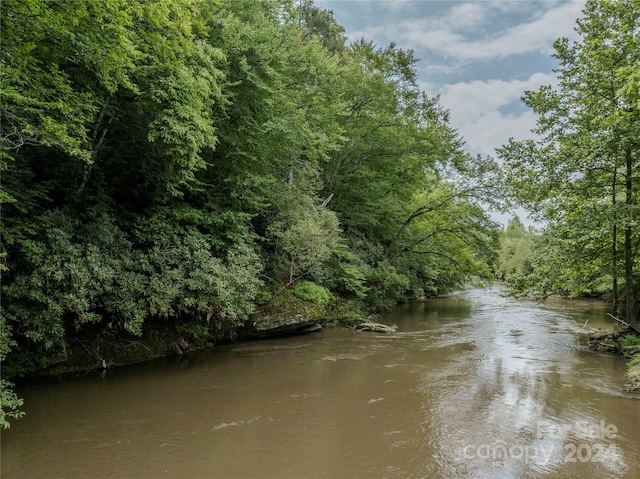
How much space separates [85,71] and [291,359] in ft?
25.8

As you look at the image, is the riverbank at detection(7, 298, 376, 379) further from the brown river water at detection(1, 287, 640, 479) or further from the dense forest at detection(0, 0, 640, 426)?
the brown river water at detection(1, 287, 640, 479)

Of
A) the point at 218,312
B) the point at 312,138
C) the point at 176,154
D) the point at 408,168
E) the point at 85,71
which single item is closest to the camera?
the point at 85,71

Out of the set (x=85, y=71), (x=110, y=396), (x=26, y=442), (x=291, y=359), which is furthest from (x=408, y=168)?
(x=26, y=442)

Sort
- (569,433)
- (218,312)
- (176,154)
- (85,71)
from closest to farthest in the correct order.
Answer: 1. (569,433)
2. (85,71)
3. (176,154)
4. (218,312)

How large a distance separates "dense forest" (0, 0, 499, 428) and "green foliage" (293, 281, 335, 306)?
0.07 m

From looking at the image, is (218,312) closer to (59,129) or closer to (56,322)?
(56,322)

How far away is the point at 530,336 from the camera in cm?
1302

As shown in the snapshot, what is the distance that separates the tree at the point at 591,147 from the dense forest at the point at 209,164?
0.05m

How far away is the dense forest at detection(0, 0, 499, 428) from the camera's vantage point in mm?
5324

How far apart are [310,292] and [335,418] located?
→ 687cm

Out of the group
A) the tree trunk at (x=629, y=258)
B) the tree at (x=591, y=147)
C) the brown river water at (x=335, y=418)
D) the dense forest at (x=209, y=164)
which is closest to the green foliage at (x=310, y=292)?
the dense forest at (x=209, y=164)

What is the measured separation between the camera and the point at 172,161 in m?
7.89

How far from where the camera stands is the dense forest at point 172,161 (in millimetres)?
5324

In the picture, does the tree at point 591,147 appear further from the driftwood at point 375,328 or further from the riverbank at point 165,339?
the riverbank at point 165,339
